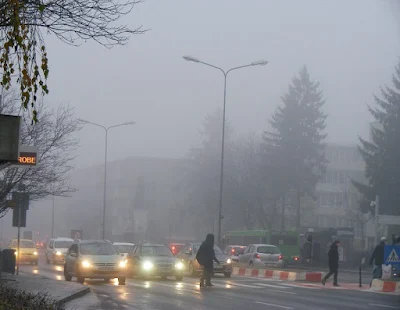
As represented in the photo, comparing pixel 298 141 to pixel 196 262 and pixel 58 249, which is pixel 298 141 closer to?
pixel 58 249

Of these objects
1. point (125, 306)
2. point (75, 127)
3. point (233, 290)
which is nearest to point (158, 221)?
point (75, 127)

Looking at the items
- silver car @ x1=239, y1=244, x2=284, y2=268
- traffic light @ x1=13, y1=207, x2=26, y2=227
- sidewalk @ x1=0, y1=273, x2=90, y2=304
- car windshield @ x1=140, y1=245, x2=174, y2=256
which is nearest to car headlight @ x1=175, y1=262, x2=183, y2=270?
car windshield @ x1=140, y1=245, x2=174, y2=256

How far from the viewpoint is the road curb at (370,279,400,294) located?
86.7 feet

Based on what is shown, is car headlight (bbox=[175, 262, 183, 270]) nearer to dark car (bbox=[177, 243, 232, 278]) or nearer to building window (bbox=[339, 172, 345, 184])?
dark car (bbox=[177, 243, 232, 278])

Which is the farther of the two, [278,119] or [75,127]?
[278,119]

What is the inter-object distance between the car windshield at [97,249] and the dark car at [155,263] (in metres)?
2.69

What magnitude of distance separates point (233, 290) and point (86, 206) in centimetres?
7887

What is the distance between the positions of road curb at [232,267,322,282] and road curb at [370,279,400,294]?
6279 millimetres

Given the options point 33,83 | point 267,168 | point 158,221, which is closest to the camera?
point 33,83

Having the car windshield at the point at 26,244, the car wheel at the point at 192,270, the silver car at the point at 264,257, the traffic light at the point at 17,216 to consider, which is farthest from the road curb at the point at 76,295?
the car windshield at the point at 26,244

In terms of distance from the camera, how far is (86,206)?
102m

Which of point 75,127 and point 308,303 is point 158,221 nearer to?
point 75,127

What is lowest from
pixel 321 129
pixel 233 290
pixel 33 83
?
pixel 233 290

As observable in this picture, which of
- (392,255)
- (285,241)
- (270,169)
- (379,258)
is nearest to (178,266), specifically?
(379,258)
